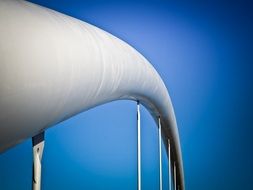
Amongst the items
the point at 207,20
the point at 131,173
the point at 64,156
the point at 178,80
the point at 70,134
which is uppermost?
the point at 207,20

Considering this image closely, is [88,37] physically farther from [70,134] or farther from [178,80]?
[70,134]

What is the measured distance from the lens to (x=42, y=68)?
152mm

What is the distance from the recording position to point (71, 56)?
0.18m

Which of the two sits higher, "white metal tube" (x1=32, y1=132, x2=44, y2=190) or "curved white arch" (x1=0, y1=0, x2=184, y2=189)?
"curved white arch" (x1=0, y1=0, x2=184, y2=189)

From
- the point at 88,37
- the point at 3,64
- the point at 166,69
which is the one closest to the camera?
the point at 3,64

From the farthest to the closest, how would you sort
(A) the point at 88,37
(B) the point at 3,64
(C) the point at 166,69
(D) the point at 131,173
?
(D) the point at 131,173
(C) the point at 166,69
(A) the point at 88,37
(B) the point at 3,64

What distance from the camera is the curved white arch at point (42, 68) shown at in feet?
0.44

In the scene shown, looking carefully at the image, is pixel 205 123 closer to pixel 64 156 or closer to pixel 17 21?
pixel 64 156

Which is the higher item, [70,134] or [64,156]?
[70,134]

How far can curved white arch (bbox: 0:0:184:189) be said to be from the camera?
0.13 meters

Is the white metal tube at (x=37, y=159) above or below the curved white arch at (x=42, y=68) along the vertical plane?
A: below

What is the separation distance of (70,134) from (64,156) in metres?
0.21

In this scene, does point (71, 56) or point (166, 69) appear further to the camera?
point (166, 69)

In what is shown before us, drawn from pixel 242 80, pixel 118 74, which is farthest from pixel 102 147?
pixel 118 74
